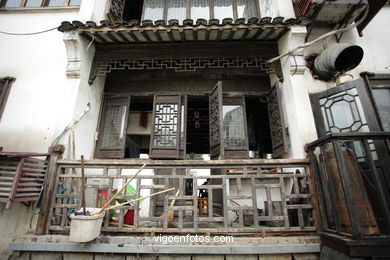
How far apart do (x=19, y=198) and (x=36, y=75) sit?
317 centimetres

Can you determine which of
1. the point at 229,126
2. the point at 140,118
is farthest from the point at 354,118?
the point at 140,118

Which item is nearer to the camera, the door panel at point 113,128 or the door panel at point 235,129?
the door panel at point 235,129

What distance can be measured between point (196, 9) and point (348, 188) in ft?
19.7

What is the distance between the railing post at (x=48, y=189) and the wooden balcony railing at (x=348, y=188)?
15.3ft

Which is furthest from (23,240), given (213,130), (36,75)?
(213,130)

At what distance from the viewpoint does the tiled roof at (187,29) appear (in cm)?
449

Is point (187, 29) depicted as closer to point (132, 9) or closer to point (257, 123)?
point (257, 123)

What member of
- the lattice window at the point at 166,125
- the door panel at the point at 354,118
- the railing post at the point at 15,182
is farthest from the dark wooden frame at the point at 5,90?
the door panel at the point at 354,118

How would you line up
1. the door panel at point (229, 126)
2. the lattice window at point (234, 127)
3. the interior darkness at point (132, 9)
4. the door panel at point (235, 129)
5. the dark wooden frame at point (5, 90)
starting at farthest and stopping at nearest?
the interior darkness at point (132, 9), the lattice window at point (234, 127), the door panel at point (235, 129), the door panel at point (229, 126), the dark wooden frame at point (5, 90)

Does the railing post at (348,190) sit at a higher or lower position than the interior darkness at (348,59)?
lower

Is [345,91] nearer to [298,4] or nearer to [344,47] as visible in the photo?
[344,47]

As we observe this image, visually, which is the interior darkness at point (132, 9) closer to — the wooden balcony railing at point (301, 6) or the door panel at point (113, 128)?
the door panel at point (113, 128)

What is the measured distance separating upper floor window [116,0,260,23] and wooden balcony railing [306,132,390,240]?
4.69m

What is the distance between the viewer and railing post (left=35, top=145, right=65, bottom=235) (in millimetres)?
3459
